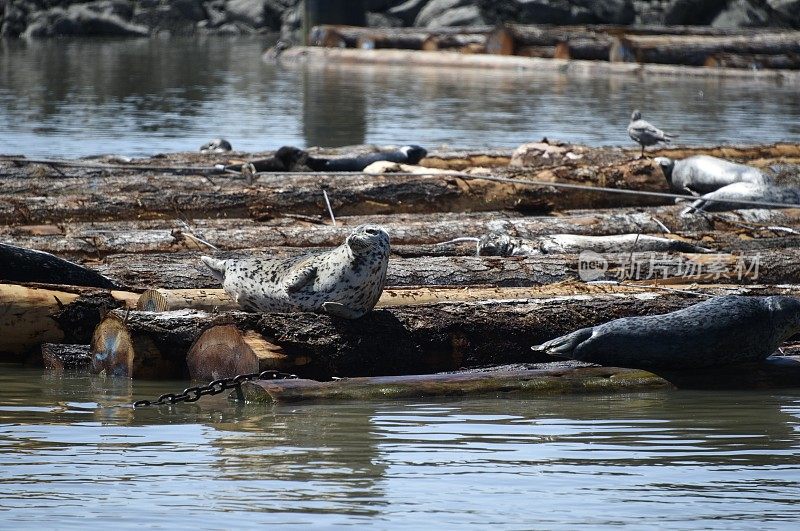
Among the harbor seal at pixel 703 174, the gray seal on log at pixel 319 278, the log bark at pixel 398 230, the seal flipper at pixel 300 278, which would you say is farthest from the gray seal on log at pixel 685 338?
the harbor seal at pixel 703 174

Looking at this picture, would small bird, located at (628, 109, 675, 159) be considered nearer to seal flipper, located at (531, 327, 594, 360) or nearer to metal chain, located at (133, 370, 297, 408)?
seal flipper, located at (531, 327, 594, 360)

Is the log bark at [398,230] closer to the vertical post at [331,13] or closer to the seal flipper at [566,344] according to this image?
the seal flipper at [566,344]

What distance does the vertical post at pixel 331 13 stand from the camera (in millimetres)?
38312

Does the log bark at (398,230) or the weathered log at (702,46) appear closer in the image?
the log bark at (398,230)

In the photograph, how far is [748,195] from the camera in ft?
34.8

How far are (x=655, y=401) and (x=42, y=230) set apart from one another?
4.46 metres

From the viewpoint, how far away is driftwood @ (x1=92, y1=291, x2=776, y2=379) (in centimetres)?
672

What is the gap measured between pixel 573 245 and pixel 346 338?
2722mm

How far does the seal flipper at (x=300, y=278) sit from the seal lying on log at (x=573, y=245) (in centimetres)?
199

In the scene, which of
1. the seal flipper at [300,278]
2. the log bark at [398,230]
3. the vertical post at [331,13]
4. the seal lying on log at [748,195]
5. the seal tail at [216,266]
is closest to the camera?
the seal flipper at [300,278]

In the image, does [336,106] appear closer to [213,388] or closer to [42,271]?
[42,271]

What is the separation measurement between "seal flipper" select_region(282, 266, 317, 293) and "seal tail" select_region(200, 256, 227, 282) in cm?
49

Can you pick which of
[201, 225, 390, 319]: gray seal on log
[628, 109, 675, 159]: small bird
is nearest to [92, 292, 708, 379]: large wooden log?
[201, 225, 390, 319]: gray seal on log

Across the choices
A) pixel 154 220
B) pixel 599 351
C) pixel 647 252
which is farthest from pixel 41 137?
pixel 599 351
